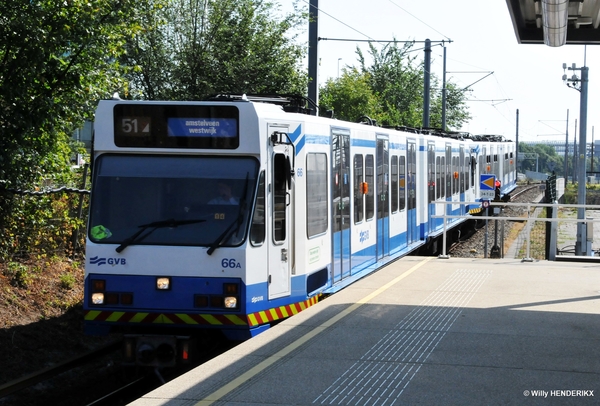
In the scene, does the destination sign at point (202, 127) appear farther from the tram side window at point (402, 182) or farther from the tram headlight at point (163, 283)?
the tram side window at point (402, 182)

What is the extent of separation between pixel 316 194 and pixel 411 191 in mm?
7948

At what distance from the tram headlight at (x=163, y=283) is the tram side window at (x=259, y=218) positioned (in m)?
0.98

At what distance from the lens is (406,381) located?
7273mm

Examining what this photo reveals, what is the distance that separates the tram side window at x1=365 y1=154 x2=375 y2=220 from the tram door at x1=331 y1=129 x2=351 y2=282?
1370 millimetres

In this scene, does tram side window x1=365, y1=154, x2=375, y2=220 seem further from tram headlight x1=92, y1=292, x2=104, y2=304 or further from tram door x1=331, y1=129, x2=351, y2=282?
tram headlight x1=92, y1=292, x2=104, y2=304

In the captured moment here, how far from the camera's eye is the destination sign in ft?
30.3

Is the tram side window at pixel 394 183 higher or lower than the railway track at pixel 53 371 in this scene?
higher

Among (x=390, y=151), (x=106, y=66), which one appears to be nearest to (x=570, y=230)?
(x=390, y=151)

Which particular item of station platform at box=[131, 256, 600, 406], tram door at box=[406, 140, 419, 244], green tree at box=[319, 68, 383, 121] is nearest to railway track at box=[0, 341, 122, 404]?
station platform at box=[131, 256, 600, 406]

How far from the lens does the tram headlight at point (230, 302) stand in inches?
355

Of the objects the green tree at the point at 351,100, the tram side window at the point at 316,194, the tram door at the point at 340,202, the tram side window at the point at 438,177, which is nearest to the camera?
the tram side window at the point at 316,194

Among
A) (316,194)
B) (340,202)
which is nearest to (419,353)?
(316,194)

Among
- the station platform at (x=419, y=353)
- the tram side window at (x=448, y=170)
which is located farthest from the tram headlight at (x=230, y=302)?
the tram side window at (x=448, y=170)

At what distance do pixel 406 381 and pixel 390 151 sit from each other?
9028 mm
